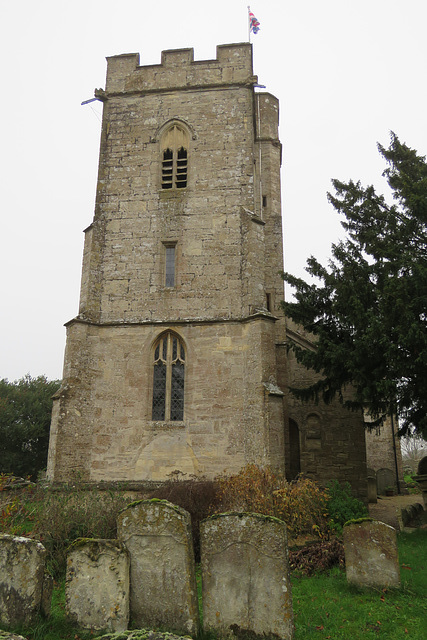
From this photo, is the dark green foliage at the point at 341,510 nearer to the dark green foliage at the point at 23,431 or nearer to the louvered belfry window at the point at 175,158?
the louvered belfry window at the point at 175,158

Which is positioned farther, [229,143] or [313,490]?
[229,143]

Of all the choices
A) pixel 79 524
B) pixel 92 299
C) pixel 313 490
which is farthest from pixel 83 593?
pixel 92 299

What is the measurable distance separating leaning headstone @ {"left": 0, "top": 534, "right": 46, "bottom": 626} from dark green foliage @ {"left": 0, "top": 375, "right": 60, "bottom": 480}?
21.2 metres

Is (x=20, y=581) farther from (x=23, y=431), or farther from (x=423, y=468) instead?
(x=23, y=431)

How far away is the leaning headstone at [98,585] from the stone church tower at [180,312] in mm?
7294

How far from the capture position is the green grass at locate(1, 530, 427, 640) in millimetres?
5605

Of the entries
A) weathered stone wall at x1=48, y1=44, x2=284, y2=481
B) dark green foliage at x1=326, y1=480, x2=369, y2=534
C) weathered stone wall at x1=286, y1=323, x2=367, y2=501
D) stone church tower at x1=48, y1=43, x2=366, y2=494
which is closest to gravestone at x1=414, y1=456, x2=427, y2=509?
weathered stone wall at x1=286, y1=323, x2=367, y2=501

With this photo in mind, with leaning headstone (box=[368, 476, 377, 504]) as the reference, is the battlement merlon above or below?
above

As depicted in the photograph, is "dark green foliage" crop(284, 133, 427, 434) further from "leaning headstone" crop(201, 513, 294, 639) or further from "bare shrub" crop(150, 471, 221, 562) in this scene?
"leaning headstone" crop(201, 513, 294, 639)

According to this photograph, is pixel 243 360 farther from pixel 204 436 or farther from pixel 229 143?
pixel 229 143

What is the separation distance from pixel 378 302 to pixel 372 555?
6.45 meters

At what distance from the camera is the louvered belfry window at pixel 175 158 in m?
16.8

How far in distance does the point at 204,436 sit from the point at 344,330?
15.4ft

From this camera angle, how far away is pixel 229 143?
55.0 ft
